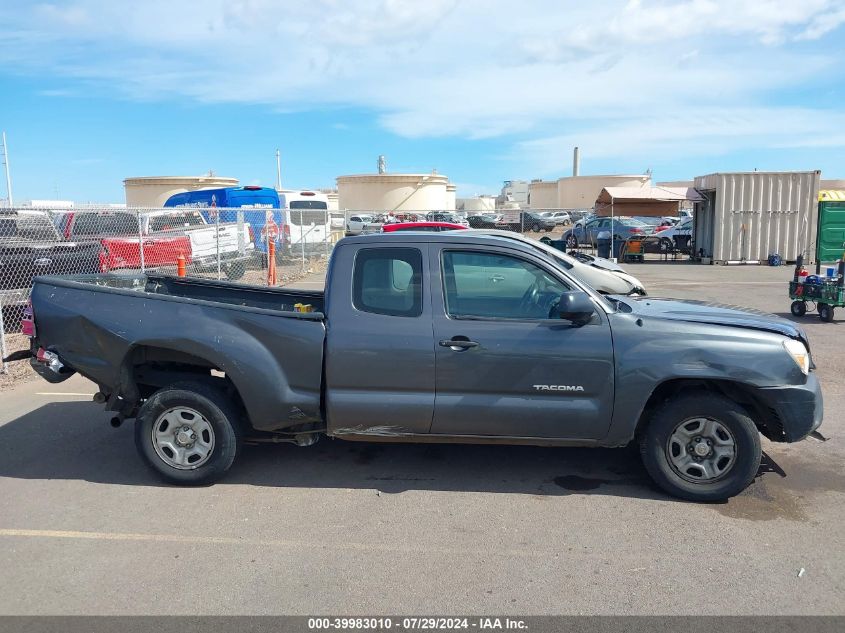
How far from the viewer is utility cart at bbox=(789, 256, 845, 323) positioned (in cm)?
1119

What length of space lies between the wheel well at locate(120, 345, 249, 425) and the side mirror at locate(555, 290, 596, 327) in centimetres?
229

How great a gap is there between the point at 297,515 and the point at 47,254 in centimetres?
847

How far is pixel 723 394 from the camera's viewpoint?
15.6 ft

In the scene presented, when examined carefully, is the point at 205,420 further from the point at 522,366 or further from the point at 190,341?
the point at 522,366

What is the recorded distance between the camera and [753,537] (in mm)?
4188

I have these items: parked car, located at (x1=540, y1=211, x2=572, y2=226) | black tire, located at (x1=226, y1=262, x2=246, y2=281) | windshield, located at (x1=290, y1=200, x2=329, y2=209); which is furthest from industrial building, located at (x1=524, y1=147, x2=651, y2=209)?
black tire, located at (x1=226, y1=262, x2=246, y2=281)

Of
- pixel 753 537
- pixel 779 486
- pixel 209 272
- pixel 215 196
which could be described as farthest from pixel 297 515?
pixel 215 196

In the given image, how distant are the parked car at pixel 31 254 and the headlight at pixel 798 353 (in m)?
9.60

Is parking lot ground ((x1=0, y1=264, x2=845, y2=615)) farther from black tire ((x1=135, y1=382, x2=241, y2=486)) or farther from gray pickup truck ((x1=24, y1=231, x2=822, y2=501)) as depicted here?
gray pickup truck ((x1=24, y1=231, x2=822, y2=501))

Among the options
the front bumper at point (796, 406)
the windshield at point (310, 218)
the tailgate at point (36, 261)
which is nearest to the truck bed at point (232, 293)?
the front bumper at point (796, 406)

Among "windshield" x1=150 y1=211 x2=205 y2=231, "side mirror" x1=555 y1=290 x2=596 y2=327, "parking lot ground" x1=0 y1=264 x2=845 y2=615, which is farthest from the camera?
"windshield" x1=150 y1=211 x2=205 y2=231

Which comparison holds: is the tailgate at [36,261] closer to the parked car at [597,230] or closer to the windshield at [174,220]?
the windshield at [174,220]

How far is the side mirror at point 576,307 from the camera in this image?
4449mm

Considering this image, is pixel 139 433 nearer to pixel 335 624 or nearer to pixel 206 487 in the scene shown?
pixel 206 487
